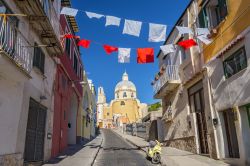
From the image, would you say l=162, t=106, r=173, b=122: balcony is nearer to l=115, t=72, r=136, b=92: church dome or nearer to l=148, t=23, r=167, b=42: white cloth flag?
l=148, t=23, r=167, b=42: white cloth flag

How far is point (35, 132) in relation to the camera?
10422mm

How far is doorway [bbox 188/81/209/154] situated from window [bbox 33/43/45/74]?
26.9 feet

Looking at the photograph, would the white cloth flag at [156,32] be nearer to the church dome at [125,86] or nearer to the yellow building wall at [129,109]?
the yellow building wall at [129,109]

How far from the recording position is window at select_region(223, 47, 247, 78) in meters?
9.82

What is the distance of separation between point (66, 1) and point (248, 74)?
470 inches

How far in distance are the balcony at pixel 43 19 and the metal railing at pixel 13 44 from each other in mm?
728

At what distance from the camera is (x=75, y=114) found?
21453 millimetres

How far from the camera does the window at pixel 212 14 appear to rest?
39.0ft

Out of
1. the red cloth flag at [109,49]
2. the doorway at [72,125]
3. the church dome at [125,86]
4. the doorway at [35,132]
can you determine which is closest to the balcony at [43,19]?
the red cloth flag at [109,49]

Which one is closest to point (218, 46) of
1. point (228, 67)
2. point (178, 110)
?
point (228, 67)

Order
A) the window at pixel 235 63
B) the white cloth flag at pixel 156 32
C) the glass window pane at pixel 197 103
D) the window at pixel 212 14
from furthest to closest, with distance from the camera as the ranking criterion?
1. the glass window pane at pixel 197 103
2. the window at pixel 212 14
3. the white cloth flag at pixel 156 32
4. the window at pixel 235 63

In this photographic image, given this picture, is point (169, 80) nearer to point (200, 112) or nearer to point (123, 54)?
point (200, 112)

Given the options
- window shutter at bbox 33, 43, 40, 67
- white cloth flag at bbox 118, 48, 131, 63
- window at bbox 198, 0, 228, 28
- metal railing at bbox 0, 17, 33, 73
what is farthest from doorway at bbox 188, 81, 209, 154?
metal railing at bbox 0, 17, 33, 73

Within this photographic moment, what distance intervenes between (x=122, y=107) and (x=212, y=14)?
7688 cm
